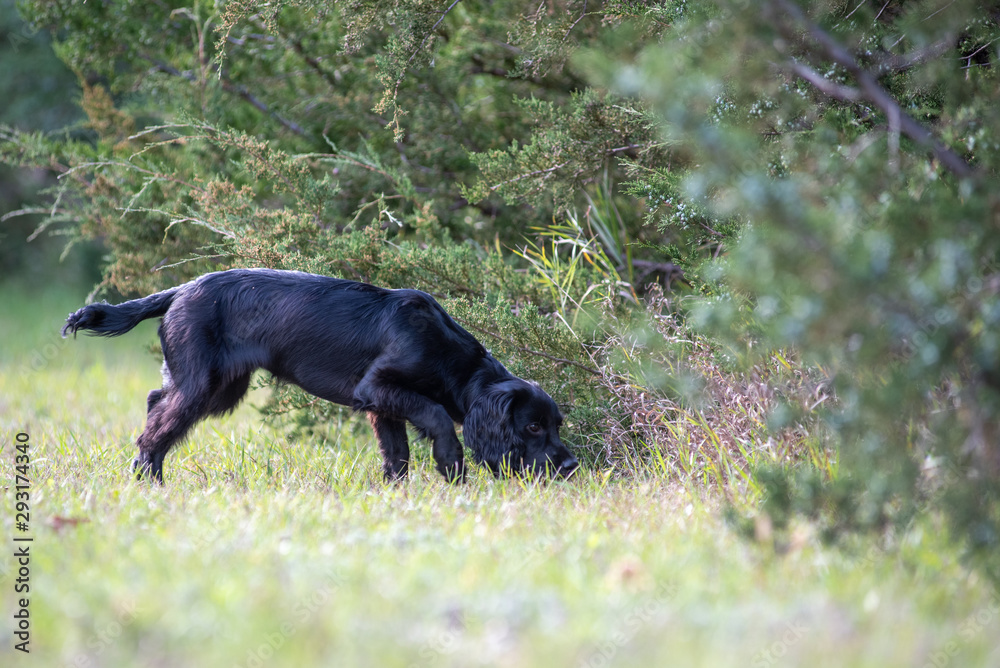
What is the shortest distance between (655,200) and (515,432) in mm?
1438

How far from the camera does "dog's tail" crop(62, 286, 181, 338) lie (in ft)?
13.7

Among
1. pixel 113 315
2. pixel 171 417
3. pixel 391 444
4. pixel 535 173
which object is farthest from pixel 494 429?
pixel 113 315

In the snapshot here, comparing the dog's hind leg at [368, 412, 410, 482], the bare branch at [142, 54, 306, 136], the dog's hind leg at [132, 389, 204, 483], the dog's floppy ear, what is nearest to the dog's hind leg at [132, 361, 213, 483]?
the dog's hind leg at [132, 389, 204, 483]

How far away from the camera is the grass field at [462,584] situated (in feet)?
6.72

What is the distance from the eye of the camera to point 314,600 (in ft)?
7.60

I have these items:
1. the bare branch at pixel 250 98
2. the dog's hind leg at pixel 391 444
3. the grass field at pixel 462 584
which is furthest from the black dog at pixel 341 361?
the bare branch at pixel 250 98

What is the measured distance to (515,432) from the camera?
427 cm

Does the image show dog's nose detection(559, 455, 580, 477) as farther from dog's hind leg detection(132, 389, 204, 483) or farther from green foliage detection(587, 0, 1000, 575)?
→ dog's hind leg detection(132, 389, 204, 483)

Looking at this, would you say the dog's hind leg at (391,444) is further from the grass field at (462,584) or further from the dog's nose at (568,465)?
the dog's nose at (568,465)

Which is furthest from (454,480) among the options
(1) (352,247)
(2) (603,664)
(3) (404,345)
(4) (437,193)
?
(4) (437,193)

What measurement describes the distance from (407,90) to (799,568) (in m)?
4.74

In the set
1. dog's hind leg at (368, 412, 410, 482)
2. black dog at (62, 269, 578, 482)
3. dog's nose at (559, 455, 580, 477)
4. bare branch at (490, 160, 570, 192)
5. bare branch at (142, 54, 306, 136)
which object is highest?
bare branch at (490, 160, 570, 192)

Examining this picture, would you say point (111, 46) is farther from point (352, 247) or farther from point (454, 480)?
point (454, 480)

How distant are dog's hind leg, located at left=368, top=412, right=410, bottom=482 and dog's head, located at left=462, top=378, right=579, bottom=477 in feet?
1.53
